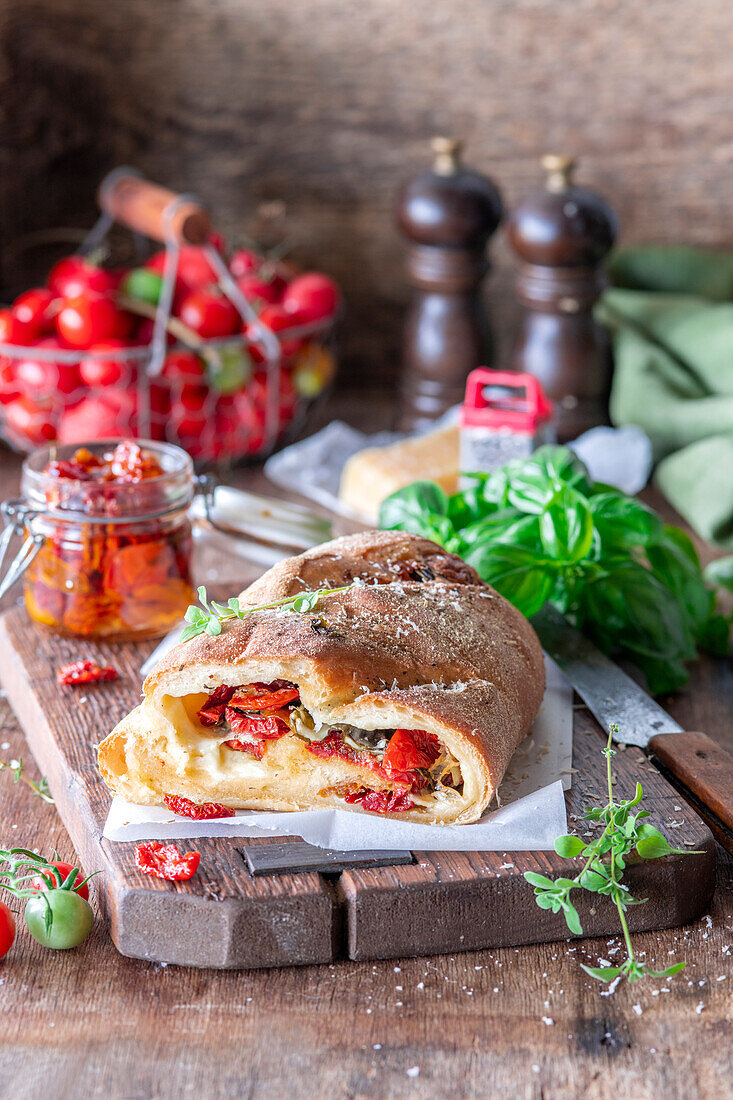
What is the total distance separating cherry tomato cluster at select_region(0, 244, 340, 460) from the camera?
2.14m

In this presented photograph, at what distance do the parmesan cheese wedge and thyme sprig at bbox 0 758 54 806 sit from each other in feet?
2.87

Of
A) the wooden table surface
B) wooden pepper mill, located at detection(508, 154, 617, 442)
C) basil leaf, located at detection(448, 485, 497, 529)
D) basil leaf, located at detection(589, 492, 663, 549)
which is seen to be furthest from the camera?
wooden pepper mill, located at detection(508, 154, 617, 442)

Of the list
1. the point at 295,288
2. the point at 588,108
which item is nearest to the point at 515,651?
the point at 295,288

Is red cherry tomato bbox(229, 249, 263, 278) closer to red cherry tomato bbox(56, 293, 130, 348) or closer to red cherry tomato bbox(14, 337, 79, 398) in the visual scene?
red cherry tomato bbox(56, 293, 130, 348)

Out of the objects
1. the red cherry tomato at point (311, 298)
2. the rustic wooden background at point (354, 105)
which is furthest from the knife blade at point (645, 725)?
the rustic wooden background at point (354, 105)

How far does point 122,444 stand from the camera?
1.62 meters

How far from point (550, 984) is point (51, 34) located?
7.70ft

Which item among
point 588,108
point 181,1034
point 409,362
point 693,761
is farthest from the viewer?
point 588,108

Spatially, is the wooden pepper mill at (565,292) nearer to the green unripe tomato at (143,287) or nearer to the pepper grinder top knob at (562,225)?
the pepper grinder top knob at (562,225)

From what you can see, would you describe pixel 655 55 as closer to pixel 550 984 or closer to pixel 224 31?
pixel 224 31

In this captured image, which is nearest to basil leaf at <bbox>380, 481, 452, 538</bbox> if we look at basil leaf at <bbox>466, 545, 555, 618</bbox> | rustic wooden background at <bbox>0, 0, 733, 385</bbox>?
basil leaf at <bbox>466, 545, 555, 618</bbox>

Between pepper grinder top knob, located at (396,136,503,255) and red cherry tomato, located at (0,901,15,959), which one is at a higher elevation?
pepper grinder top knob, located at (396,136,503,255)

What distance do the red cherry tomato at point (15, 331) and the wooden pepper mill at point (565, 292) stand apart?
3.09 feet

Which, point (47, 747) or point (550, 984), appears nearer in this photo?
point (550, 984)
